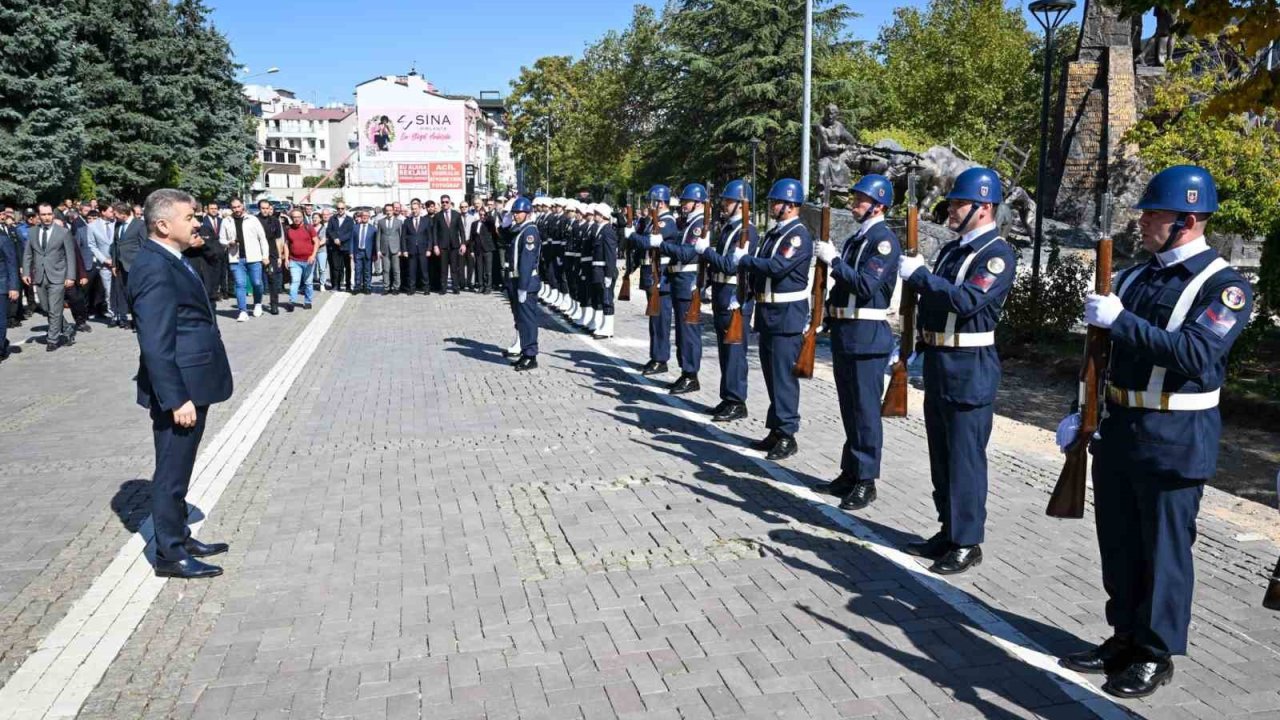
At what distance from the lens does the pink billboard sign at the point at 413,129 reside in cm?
4503

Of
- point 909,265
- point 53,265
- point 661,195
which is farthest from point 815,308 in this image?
point 53,265

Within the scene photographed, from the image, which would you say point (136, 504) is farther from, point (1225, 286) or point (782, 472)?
point (1225, 286)

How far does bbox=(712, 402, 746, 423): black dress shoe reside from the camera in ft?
31.3

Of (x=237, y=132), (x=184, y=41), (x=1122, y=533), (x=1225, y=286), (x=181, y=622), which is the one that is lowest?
(x=181, y=622)

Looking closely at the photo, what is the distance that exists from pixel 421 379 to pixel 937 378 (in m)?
7.65

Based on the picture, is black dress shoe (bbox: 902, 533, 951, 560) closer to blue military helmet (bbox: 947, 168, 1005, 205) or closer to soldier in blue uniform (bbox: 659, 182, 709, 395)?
blue military helmet (bbox: 947, 168, 1005, 205)

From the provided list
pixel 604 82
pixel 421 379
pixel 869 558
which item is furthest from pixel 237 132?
pixel 869 558

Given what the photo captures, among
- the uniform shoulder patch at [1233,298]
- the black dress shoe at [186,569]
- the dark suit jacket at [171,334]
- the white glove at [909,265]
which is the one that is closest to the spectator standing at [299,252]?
the dark suit jacket at [171,334]

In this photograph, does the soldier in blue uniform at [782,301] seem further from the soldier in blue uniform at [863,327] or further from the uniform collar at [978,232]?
the uniform collar at [978,232]

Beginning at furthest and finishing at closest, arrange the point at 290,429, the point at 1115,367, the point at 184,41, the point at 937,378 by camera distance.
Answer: the point at 184,41, the point at 290,429, the point at 937,378, the point at 1115,367

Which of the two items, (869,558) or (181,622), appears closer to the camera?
(181,622)

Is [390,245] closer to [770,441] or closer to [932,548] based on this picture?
[770,441]

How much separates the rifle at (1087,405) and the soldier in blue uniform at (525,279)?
27.6 ft

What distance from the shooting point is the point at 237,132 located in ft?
133
